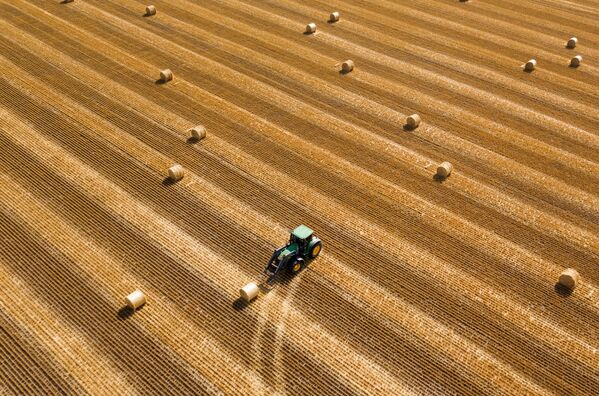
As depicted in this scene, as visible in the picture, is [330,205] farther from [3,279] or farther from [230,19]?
[230,19]

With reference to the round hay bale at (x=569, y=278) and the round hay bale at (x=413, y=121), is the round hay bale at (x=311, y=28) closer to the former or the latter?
the round hay bale at (x=413, y=121)

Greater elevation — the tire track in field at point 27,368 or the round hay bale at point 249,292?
the round hay bale at point 249,292

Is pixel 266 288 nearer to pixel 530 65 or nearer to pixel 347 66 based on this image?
pixel 347 66

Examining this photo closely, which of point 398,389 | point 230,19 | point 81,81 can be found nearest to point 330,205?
point 398,389

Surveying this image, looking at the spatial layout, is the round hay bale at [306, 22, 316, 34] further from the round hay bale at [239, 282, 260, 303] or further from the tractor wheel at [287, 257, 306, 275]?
the round hay bale at [239, 282, 260, 303]

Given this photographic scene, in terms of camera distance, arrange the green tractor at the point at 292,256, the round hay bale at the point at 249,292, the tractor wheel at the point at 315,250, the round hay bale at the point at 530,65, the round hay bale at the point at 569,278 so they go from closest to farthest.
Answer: the round hay bale at the point at 249,292, the green tractor at the point at 292,256, the round hay bale at the point at 569,278, the tractor wheel at the point at 315,250, the round hay bale at the point at 530,65

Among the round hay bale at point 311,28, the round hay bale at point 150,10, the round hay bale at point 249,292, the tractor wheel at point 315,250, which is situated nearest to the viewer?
the round hay bale at point 249,292

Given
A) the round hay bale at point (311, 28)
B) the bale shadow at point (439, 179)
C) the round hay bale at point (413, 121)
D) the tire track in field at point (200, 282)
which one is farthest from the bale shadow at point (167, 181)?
the round hay bale at point (311, 28)
